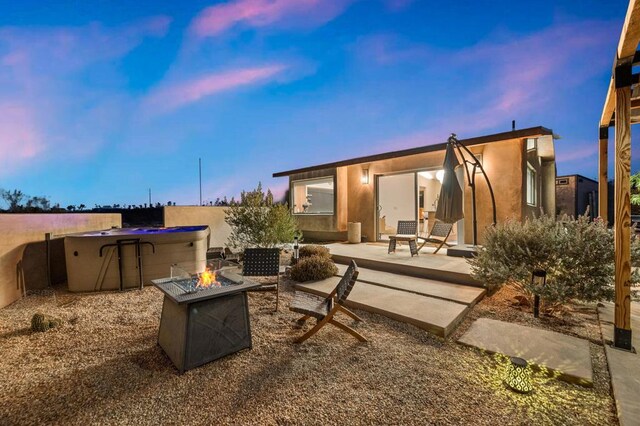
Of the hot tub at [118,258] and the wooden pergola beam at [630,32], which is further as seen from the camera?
the hot tub at [118,258]

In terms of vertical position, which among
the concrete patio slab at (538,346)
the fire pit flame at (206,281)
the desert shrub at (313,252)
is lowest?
the concrete patio slab at (538,346)

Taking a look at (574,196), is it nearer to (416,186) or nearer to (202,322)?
(416,186)

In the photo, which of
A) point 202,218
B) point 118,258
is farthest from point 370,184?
point 118,258

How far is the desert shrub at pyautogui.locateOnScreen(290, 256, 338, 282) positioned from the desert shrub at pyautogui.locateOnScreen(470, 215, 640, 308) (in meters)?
2.70

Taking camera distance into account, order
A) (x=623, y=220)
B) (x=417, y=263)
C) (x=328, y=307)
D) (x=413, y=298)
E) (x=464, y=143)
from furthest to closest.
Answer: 1. (x=464, y=143)
2. (x=417, y=263)
3. (x=413, y=298)
4. (x=328, y=307)
5. (x=623, y=220)

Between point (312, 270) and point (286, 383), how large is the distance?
3.17 m

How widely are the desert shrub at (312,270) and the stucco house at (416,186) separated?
4038 millimetres

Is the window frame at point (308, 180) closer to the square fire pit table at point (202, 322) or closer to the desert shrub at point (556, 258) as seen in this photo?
the desert shrub at point (556, 258)

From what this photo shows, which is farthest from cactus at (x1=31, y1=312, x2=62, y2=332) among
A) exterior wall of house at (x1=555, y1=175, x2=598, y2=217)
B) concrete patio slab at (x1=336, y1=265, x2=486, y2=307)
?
exterior wall of house at (x1=555, y1=175, x2=598, y2=217)

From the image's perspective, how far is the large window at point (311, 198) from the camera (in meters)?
12.4

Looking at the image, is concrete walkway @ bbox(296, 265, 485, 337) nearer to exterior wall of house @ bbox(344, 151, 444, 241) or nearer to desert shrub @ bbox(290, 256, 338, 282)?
desert shrub @ bbox(290, 256, 338, 282)

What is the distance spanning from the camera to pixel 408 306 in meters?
3.93

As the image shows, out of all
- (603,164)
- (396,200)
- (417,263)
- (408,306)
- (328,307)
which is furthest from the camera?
(396,200)

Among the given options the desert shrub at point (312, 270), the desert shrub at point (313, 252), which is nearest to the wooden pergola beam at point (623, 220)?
the desert shrub at point (312, 270)
